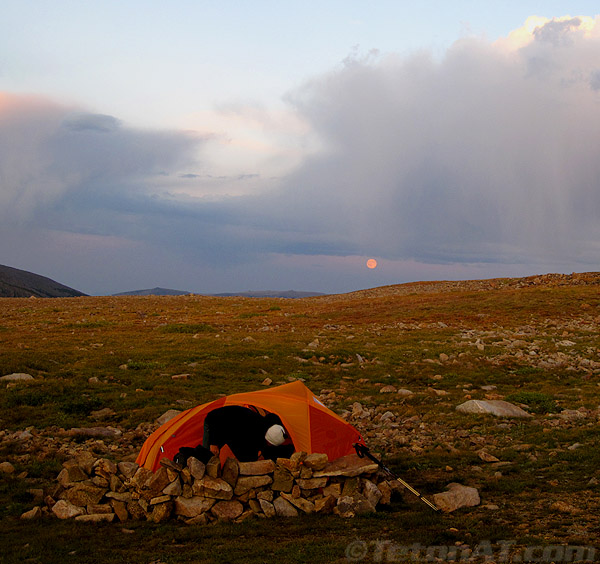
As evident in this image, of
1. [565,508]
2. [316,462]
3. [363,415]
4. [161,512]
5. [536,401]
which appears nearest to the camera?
[565,508]

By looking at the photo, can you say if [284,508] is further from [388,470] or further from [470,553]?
[470,553]

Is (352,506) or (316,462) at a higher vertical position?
(316,462)

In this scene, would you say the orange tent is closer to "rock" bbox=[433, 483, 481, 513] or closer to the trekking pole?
the trekking pole

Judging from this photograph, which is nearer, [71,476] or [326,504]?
[326,504]

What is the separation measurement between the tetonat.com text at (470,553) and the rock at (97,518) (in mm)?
4318

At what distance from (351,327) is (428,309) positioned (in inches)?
362

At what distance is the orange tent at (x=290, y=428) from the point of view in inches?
404

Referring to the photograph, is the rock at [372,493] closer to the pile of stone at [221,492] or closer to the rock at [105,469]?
the pile of stone at [221,492]

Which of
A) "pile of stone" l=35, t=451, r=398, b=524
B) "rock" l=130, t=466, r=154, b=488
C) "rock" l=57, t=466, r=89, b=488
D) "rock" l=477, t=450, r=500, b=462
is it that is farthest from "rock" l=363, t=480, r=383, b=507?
"rock" l=57, t=466, r=89, b=488

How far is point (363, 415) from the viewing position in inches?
578

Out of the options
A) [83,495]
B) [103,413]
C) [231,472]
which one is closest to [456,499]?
→ [231,472]

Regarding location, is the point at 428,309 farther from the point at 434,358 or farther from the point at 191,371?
the point at 191,371

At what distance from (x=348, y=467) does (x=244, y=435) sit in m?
2.25

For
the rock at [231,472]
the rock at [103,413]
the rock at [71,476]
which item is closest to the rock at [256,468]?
the rock at [231,472]
